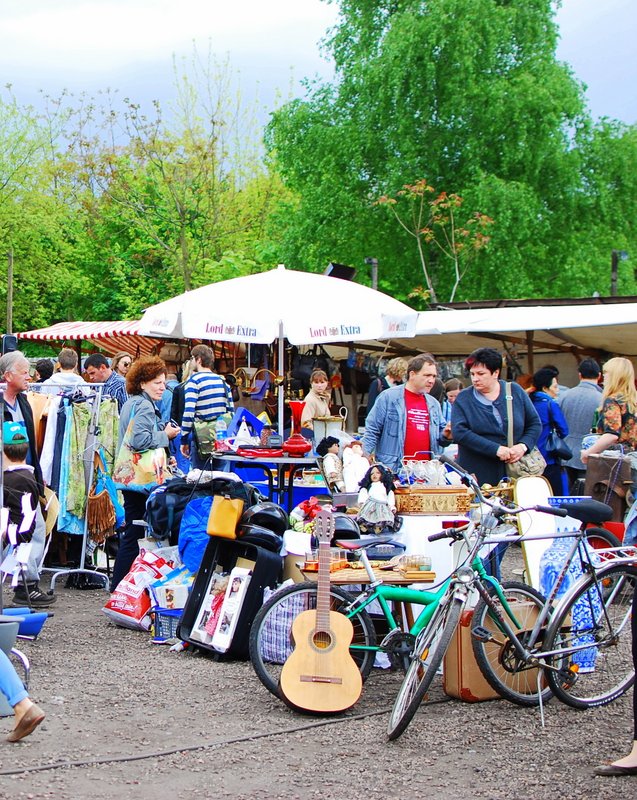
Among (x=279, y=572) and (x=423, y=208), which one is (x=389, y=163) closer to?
(x=423, y=208)

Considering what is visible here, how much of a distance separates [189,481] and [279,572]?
1204mm

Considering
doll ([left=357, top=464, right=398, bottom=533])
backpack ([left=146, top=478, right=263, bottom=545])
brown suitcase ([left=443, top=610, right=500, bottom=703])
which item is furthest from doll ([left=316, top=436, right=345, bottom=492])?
brown suitcase ([left=443, top=610, right=500, bottom=703])

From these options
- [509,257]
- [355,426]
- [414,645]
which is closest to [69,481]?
[414,645]

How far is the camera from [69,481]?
8.70 m

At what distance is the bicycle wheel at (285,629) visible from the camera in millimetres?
5450

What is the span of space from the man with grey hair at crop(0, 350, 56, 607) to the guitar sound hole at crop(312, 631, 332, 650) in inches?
112

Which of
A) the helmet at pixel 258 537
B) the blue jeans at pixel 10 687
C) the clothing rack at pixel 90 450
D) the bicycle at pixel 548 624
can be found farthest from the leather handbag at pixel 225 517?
the clothing rack at pixel 90 450

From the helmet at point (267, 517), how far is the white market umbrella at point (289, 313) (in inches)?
103

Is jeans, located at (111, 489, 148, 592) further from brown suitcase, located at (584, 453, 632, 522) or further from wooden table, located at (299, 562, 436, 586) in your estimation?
brown suitcase, located at (584, 453, 632, 522)

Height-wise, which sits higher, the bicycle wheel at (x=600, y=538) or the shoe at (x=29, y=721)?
the bicycle wheel at (x=600, y=538)

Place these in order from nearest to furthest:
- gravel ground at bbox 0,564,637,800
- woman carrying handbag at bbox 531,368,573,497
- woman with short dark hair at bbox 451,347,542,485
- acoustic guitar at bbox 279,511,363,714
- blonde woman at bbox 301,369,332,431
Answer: gravel ground at bbox 0,564,637,800 < acoustic guitar at bbox 279,511,363,714 < woman with short dark hair at bbox 451,347,542,485 < woman carrying handbag at bbox 531,368,573,497 < blonde woman at bbox 301,369,332,431

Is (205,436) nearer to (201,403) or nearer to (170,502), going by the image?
(201,403)

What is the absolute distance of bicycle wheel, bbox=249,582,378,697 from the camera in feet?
17.9

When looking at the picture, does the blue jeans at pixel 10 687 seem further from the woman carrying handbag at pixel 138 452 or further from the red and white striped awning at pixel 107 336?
the red and white striped awning at pixel 107 336
